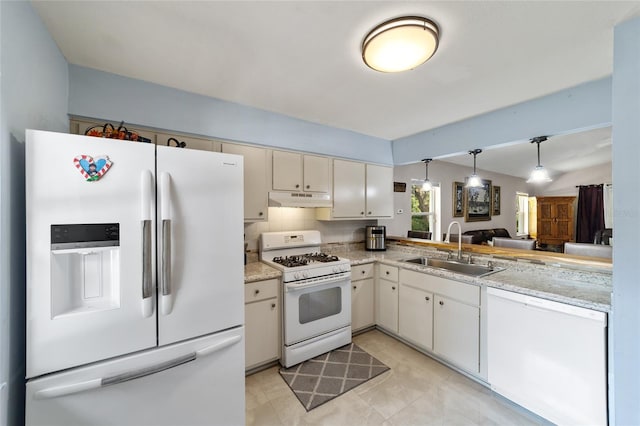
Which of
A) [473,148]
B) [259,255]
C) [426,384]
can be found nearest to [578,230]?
[473,148]

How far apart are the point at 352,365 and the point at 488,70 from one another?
269 centimetres

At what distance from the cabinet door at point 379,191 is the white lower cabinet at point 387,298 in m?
0.81

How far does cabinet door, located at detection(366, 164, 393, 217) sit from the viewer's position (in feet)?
10.8

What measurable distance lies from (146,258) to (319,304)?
1.64 m

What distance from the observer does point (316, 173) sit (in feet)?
9.29

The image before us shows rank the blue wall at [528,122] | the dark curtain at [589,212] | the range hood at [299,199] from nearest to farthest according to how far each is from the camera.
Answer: the blue wall at [528,122] → the range hood at [299,199] → the dark curtain at [589,212]

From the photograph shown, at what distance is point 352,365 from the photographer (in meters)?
2.30

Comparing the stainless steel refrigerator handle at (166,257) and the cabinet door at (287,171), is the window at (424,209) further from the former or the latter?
the stainless steel refrigerator handle at (166,257)

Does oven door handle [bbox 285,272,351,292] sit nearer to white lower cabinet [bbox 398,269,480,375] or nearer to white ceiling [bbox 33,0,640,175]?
white lower cabinet [bbox 398,269,480,375]

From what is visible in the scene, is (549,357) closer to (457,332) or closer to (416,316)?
(457,332)

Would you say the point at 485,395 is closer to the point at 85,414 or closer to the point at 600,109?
the point at 600,109

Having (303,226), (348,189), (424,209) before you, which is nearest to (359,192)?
(348,189)

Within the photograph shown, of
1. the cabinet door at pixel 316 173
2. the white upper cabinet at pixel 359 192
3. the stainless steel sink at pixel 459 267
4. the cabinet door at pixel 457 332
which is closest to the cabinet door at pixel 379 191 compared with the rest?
the white upper cabinet at pixel 359 192

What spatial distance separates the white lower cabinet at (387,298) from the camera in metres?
2.73
